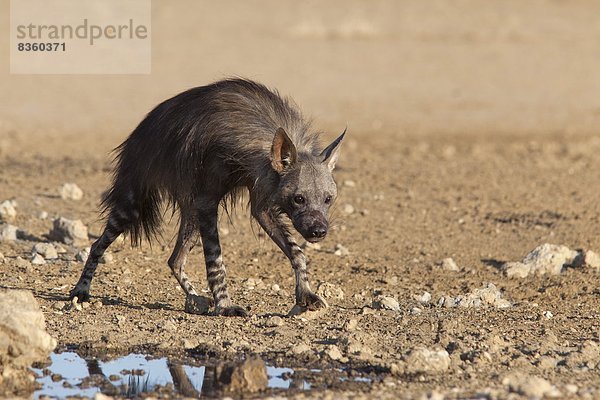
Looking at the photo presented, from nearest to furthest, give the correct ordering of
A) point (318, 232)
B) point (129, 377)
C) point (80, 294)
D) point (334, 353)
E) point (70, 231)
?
point (129, 377) < point (334, 353) < point (318, 232) < point (80, 294) < point (70, 231)

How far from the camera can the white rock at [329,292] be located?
28.0 feet

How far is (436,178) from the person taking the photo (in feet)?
43.3

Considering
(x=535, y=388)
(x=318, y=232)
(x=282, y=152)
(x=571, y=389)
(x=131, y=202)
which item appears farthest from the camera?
(x=131, y=202)

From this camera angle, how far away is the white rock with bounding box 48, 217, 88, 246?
32.8 ft

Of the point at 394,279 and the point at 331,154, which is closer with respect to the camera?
the point at 331,154

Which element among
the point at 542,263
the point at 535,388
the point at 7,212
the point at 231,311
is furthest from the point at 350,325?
the point at 7,212

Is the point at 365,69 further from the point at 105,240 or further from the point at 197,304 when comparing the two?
the point at 197,304

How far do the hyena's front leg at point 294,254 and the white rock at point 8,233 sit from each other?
2716 millimetres

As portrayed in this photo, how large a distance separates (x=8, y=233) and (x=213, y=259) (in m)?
2.66

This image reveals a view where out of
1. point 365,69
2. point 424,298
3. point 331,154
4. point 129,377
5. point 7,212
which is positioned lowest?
point 129,377

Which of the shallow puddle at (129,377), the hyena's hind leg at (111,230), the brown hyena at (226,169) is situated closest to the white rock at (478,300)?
the brown hyena at (226,169)

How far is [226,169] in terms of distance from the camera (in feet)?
26.3

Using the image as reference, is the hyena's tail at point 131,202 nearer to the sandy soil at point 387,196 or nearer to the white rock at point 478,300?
the sandy soil at point 387,196

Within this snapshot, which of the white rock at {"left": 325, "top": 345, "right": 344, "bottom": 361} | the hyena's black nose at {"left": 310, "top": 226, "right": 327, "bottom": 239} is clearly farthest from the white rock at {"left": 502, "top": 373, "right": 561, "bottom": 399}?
the hyena's black nose at {"left": 310, "top": 226, "right": 327, "bottom": 239}
